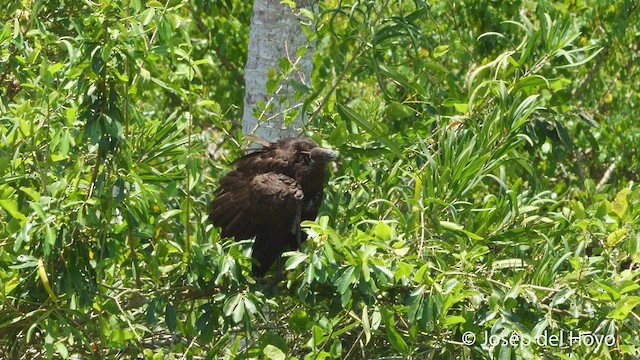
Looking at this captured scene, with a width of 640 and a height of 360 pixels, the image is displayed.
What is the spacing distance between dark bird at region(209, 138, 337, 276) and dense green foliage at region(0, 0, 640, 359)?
0.09m

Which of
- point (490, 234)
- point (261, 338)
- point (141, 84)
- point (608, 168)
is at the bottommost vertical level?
point (608, 168)

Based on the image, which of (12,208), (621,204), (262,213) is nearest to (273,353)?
(262,213)

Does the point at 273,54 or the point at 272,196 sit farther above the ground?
the point at 273,54

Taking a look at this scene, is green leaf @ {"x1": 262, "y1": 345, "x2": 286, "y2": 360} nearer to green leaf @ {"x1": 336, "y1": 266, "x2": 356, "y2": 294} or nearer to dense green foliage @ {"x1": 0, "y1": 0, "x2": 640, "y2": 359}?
dense green foliage @ {"x1": 0, "y1": 0, "x2": 640, "y2": 359}

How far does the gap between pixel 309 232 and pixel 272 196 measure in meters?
0.78

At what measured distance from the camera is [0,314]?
348 centimetres

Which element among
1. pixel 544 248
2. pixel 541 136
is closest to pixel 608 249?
pixel 544 248

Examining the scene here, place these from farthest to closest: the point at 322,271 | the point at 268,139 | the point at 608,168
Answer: the point at 608,168 → the point at 268,139 → the point at 322,271

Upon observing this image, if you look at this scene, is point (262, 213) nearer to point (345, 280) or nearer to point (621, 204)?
point (345, 280)

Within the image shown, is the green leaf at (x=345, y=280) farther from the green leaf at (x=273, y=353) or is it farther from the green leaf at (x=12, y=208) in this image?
the green leaf at (x=12, y=208)

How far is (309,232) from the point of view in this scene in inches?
130

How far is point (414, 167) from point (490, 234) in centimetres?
51

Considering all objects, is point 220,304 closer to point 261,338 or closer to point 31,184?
point 261,338

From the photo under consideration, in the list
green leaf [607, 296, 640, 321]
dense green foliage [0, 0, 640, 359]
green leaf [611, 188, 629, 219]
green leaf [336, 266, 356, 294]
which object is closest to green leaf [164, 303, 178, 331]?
dense green foliage [0, 0, 640, 359]
